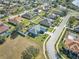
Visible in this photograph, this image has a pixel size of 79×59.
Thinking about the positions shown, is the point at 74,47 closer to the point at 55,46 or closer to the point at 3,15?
the point at 55,46

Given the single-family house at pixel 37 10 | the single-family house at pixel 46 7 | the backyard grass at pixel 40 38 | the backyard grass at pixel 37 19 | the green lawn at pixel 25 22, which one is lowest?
the single-family house at pixel 46 7

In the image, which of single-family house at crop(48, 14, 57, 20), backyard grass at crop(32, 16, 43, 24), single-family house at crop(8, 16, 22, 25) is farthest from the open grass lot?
single-family house at crop(48, 14, 57, 20)

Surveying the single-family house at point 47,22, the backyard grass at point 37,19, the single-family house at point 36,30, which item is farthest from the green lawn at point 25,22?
the single-family house at point 47,22

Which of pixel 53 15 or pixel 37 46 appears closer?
pixel 37 46

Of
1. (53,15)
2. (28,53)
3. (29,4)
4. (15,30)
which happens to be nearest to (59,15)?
(53,15)

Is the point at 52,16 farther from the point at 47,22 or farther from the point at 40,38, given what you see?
the point at 40,38

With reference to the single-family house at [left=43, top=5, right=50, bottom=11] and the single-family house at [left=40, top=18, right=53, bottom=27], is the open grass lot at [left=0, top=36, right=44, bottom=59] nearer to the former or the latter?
the single-family house at [left=40, top=18, right=53, bottom=27]

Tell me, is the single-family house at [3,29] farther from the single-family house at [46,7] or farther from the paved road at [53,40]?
the single-family house at [46,7]

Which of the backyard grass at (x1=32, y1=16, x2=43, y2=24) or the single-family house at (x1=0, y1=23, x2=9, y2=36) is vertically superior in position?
the single-family house at (x1=0, y1=23, x2=9, y2=36)
